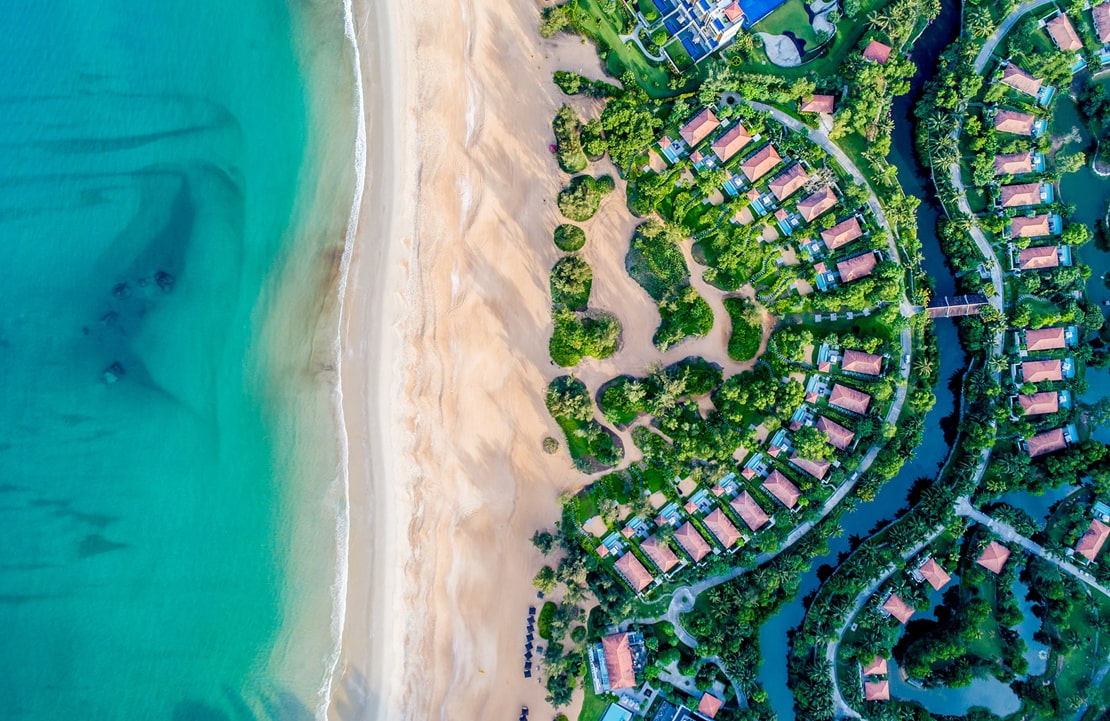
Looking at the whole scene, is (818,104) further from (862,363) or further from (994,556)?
(994,556)

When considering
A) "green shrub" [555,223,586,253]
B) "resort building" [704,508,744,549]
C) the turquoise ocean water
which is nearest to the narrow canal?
"resort building" [704,508,744,549]

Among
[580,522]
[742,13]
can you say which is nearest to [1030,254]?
[742,13]

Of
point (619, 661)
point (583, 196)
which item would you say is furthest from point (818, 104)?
point (619, 661)

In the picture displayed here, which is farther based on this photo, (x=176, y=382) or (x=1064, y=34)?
(x=176, y=382)

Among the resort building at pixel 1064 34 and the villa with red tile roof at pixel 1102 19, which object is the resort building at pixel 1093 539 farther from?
the villa with red tile roof at pixel 1102 19

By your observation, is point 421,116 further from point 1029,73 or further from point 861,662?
point 861,662

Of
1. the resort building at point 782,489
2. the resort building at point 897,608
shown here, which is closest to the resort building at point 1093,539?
the resort building at point 897,608

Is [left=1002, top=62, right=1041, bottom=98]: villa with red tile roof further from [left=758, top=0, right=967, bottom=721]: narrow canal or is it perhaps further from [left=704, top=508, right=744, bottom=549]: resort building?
[left=704, top=508, right=744, bottom=549]: resort building
